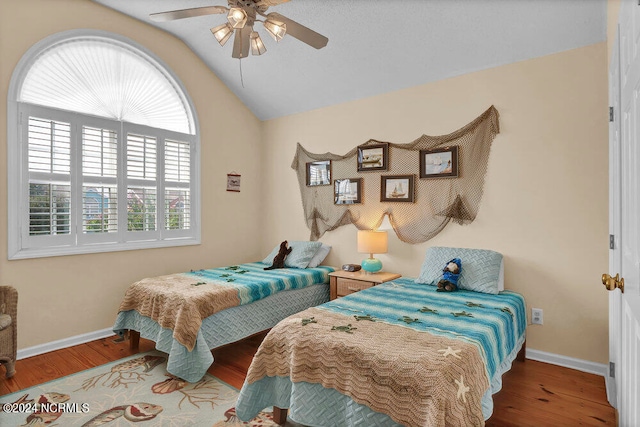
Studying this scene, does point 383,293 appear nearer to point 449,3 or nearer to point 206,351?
point 206,351

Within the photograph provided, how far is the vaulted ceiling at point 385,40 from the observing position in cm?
264

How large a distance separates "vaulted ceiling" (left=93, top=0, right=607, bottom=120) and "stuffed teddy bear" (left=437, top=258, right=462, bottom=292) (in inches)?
69.4

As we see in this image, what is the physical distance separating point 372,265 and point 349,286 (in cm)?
31

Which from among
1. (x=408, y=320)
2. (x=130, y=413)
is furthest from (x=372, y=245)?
(x=130, y=413)

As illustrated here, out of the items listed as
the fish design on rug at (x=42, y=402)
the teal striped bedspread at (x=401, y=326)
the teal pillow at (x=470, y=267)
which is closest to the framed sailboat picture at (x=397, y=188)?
the teal pillow at (x=470, y=267)

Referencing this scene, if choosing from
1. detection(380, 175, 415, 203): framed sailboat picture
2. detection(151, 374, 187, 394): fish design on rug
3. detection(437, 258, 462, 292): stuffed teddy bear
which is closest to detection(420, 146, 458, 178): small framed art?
detection(380, 175, 415, 203): framed sailboat picture

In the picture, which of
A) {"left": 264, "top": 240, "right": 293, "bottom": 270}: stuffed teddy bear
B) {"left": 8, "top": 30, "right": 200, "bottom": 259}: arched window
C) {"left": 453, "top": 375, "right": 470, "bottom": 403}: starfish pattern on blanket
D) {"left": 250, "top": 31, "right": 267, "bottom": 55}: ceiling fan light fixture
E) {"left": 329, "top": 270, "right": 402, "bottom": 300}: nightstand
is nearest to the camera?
{"left": 453, "top": 375, "right": 470, "bottom": 403}: starfish pattern on blanket

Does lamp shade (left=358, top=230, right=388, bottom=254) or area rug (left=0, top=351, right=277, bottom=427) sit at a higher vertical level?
lamp shade (left=358, top=230, right=388, bottom=254)

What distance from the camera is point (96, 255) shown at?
3.33 m

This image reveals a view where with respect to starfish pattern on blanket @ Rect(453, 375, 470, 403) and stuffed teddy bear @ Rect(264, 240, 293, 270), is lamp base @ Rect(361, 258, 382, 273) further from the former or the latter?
starfish pattern on blanket @ Rect(453, 375, 470, 403)

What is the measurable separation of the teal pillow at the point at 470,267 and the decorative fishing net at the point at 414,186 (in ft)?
1.00

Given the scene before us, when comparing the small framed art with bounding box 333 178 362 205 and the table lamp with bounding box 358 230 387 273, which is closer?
the table lamp with bounding box 358 230 387 273

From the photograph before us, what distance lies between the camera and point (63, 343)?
312cm

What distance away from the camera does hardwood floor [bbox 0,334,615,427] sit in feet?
6.90
